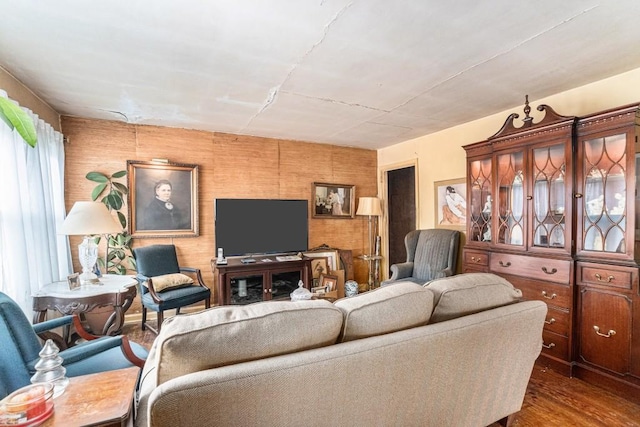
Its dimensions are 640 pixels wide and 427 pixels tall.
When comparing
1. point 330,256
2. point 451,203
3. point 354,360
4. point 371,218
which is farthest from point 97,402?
point 371,218

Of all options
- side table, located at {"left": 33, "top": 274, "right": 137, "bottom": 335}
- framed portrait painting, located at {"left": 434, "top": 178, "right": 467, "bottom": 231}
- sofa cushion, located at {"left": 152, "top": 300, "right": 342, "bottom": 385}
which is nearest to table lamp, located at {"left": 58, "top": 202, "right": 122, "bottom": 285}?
side table, located at {"left": 33, "top": 274, "right": 137, "bottom": 335}

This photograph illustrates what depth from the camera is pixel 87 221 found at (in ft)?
8.19

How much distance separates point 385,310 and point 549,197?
2.17m

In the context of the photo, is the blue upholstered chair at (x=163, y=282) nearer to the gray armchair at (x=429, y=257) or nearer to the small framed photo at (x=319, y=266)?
the small framed photo at (x=319, y=266)

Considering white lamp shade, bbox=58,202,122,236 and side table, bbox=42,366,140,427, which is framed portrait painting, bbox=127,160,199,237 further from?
side table, bbox=42,366,140,427

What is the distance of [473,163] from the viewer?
3203 millimetres

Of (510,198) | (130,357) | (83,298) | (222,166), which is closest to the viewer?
(130,357)

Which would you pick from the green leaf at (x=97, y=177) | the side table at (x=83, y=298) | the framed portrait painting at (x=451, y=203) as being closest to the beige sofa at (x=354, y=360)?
the side table at (x=83, y=298)

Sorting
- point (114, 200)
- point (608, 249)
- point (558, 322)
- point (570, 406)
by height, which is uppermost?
point (114, 200)

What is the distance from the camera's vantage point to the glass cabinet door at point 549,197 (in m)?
2.44

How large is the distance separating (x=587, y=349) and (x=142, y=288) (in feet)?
13.3

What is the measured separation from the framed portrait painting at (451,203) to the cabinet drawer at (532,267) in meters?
0.87

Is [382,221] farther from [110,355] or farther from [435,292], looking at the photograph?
[110,355]

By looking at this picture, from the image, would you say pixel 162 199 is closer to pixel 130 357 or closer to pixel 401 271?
pixel 130 357
